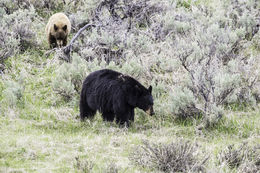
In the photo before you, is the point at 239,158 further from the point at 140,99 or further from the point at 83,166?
the point at 140,99

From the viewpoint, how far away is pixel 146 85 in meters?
9.05

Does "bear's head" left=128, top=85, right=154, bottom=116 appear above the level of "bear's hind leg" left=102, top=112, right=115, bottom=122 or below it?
above

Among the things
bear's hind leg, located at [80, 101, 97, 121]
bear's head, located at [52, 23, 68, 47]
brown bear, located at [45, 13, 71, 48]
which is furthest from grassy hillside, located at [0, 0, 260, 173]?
bear's head, located at [52, 23, 68, 47]

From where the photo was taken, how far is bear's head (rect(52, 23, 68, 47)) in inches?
444

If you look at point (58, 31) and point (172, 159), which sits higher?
point (58, 31)

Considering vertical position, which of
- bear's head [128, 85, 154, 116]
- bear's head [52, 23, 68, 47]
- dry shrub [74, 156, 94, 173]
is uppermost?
bear's head [52, 23, 68, 47]

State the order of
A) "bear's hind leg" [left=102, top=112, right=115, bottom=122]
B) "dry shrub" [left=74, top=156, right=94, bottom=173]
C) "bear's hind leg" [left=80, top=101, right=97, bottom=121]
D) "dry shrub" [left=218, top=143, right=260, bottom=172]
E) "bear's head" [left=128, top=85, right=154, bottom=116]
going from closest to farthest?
"dry shrub" [left=74, top=156, right=94, bottom=173] → "dry shrub" [left=218, top=143, right=260, bottom=172] → "bear's head" [left=128, top=85, right=154, bottom=116] → "bear's hind leg" [left=102, top=112, right=115, bottom=122] → "bear's hind leg" [left=80, top=101, right=97, bottom=121]

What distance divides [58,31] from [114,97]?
476 centimetres

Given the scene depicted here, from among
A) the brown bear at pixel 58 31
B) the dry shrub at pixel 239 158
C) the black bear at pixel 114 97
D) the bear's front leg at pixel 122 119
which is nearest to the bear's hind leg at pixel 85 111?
the black bear at pixel 114 97

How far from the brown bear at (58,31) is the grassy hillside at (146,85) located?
1.11 feet

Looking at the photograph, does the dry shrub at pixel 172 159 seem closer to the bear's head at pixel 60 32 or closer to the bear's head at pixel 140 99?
the bear's head at pixel 140 99

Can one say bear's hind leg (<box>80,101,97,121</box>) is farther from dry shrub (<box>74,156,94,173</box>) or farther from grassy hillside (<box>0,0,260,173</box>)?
dry shrub (<box>74,156,94,173</box>)

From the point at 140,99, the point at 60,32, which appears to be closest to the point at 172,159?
the point at 140,99

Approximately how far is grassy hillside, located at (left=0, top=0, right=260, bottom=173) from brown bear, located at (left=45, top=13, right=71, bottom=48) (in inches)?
13.4
